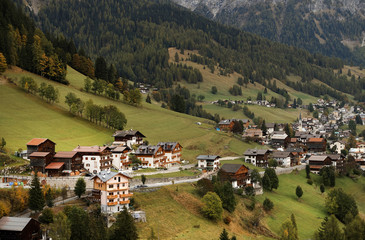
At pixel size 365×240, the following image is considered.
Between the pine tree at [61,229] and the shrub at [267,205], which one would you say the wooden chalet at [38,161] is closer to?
the pine tree at [61,229]

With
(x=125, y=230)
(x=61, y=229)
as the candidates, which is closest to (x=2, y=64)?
(x=61, y=229)

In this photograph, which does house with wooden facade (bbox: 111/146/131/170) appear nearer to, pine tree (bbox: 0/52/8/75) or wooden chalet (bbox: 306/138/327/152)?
pine tree (bbox: 0/52/8/75)

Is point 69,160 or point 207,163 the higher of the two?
point 69,160

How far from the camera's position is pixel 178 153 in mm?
121500

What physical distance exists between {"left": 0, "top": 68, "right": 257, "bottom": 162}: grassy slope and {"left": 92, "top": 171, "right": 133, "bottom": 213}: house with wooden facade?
108ft

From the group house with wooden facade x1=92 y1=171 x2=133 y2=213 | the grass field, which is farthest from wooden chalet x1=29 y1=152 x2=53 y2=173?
the grass field

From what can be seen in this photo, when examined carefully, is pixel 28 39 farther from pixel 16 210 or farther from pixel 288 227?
pixel 288 227

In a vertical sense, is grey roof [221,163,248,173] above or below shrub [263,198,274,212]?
above

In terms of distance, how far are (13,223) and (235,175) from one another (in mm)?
54887

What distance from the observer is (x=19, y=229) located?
195 ft

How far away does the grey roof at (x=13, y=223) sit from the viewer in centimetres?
5980

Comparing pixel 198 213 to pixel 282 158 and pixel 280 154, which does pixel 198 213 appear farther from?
pixel 280 154

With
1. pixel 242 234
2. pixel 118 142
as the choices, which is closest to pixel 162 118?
pixel 118 142

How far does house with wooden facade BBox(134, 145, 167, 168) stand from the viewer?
361ft
